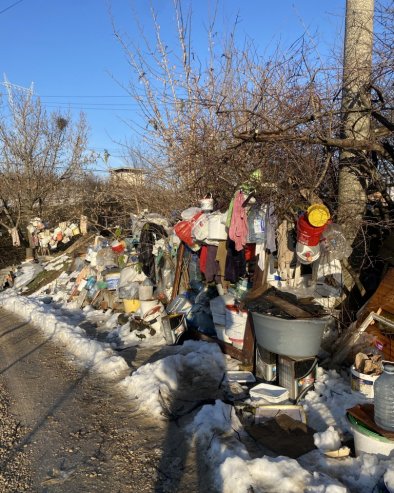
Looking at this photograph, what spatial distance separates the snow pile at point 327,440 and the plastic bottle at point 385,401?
0.58m

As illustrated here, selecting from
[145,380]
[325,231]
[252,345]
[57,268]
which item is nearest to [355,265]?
[325,231]

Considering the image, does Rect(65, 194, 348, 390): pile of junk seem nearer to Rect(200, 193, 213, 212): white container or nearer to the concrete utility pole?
Rect(200, 193, 213, 212): white container

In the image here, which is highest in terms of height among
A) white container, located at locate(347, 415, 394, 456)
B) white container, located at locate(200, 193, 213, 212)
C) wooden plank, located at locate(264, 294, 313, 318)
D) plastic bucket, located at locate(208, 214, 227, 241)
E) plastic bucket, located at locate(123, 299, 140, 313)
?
white container, located at locate(200, 193, 213, 212)

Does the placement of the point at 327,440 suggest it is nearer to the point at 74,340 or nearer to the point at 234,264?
the point at 234,264

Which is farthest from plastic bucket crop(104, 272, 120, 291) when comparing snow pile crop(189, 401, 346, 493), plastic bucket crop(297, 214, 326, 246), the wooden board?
the wooden board

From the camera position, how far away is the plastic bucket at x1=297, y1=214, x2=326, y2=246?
5688 mm

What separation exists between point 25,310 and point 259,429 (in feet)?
29.6

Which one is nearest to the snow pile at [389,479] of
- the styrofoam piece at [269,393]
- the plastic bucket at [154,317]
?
the styrofoam piece at [269,393]

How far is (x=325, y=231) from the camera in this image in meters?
5.86

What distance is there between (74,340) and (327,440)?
5.30m

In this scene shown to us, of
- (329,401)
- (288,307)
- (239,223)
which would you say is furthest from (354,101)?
(329,401)

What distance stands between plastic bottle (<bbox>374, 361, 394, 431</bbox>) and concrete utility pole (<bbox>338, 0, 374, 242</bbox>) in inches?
123

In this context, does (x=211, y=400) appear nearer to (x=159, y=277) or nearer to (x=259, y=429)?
(x=259, y=429)

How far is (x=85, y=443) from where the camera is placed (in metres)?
4.54
